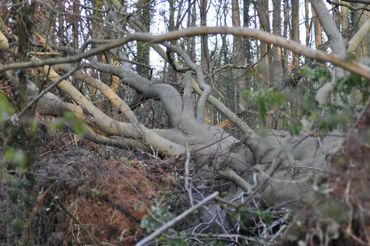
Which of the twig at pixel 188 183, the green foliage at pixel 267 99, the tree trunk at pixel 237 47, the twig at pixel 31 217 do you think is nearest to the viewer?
the green foliage at pixel 267 99

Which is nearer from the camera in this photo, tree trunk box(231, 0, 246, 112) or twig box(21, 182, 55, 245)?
twig box(21, 182, 55, 245)

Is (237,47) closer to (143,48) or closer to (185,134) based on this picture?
(143,48)

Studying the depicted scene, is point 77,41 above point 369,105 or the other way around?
above

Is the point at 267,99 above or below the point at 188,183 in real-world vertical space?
above

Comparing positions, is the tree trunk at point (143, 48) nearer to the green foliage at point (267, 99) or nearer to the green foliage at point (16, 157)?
the green foliage at point (16, 157)

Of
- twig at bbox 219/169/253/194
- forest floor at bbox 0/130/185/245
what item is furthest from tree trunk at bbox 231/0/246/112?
forest floor at bbox 0/130/185/245

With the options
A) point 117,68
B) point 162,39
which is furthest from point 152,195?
point 117,68

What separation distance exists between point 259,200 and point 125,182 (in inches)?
49.6

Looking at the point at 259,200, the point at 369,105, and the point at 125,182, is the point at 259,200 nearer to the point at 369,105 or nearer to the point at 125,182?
the point at 125,182

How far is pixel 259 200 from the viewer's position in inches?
211

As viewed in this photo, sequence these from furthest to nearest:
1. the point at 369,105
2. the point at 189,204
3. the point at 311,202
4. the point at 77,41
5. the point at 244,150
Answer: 1. the point at 77,41
2. the point at 244,150
3. the point at 189,204
4. the point at 369,105
5. the point at 311,202

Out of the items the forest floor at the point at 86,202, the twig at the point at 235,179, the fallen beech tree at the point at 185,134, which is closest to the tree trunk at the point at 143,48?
the fallen beech tree at the point at 185,134

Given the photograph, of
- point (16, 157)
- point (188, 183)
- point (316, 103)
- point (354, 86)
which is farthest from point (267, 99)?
point (188, 183)

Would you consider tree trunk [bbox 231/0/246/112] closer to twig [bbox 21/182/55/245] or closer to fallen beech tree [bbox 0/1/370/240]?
fallen beech tree [bbox 0/1/370/240]
